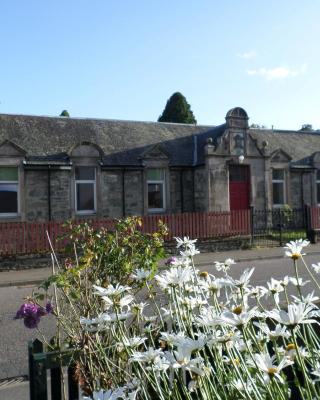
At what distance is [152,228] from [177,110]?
23.7 meters

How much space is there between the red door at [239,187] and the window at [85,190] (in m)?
7.13

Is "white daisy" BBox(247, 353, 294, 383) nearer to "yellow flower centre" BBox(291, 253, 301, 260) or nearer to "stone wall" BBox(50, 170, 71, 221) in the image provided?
"yellow flower centre" BBox(291, 253, 301, 260)

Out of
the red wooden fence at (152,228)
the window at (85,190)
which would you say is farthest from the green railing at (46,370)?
the window at (85,190)

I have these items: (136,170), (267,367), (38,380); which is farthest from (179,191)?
(267,367)

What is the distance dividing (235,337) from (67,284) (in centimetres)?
155

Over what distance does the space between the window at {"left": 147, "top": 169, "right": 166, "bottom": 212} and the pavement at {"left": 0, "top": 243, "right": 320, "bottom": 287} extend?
4.75 metres

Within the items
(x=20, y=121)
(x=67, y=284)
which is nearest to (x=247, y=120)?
(x=20, y=121)

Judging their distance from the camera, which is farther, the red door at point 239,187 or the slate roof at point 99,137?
the red door at point 239,187

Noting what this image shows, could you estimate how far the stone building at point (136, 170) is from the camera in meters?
19.2

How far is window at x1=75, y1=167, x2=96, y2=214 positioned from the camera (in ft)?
66.1

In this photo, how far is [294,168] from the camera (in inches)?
989

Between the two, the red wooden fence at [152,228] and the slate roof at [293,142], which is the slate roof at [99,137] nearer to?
the red wooden fence at [152,228]

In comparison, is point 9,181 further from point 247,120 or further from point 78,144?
point 247,120

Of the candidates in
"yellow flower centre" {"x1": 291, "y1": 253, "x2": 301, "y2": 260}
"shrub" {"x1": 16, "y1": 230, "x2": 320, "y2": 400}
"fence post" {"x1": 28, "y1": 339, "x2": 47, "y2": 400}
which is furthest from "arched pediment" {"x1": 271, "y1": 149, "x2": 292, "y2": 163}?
"yellow flower centre" {"x1": 291, "y1": 253, "x2": 301, "y2": 260}
